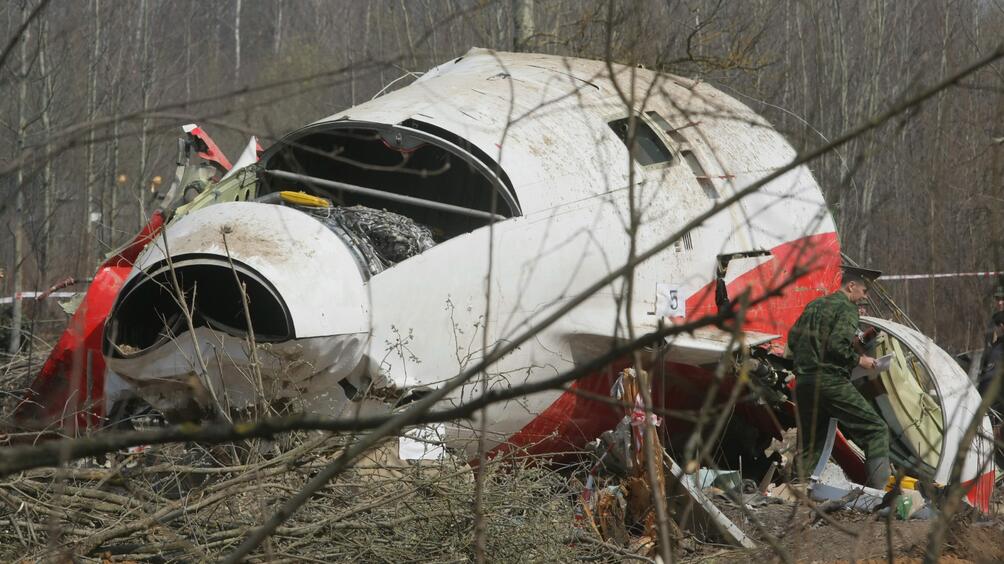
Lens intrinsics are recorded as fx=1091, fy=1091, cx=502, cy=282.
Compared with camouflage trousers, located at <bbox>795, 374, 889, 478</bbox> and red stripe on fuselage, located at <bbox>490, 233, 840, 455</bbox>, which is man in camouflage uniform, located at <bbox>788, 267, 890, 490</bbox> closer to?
camouflage trousers, located at <bbox>795, 374, 889, 478</bbox>

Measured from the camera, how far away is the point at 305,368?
17.7 ft

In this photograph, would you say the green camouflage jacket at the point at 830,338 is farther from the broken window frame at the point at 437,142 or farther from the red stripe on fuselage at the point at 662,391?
the broken window frame at the point at 437,142

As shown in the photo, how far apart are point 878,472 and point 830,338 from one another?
0.98 meters

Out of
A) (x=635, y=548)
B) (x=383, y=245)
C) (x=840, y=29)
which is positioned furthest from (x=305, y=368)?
(x=840, y=29)

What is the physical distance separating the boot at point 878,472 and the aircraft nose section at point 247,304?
3.88 metres

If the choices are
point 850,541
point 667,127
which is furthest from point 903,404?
point 667,127

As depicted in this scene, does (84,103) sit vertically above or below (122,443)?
above

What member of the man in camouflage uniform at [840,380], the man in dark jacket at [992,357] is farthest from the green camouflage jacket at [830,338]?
the man in dark jacket at [992,357]

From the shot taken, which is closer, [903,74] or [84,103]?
[84,103]

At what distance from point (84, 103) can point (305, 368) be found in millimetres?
14630

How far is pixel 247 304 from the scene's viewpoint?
5.17 meters

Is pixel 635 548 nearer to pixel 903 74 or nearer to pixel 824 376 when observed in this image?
pixel 824 376

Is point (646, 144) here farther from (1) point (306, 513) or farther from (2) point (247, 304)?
(1) point (306, 513)

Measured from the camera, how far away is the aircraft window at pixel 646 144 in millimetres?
6918
